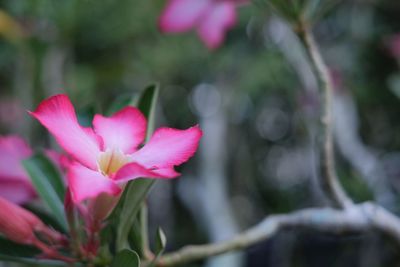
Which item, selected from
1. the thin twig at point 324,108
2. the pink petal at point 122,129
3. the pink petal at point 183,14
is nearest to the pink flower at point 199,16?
the pink petal at point 183,14

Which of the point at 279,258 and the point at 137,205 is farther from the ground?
the point at 137,205

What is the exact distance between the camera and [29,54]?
40.3 inches

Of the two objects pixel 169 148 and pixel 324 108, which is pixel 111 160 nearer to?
pixel 169 148

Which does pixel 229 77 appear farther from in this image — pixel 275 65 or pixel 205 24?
pixel 205 24

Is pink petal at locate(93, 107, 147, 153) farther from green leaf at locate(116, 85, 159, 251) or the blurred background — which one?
the blurred background

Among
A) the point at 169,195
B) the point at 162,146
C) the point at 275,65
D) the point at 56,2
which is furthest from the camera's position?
the point at 169,195

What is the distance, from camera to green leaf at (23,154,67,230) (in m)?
0.51

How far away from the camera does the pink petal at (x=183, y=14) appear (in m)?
0.74

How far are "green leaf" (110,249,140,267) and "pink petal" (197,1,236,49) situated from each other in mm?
438

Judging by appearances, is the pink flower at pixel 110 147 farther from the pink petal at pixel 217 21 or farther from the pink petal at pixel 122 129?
the pink petal at pixel 217 21

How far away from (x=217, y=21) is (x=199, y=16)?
0.09 ft

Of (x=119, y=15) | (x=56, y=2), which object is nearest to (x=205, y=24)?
(x=56, y=2)

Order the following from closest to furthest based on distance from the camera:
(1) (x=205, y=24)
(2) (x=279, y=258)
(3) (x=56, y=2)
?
(1) (x=205, y=24), (3) (x=56, y=2), (2) (x=279, y=258)

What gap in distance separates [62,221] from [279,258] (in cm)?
131
